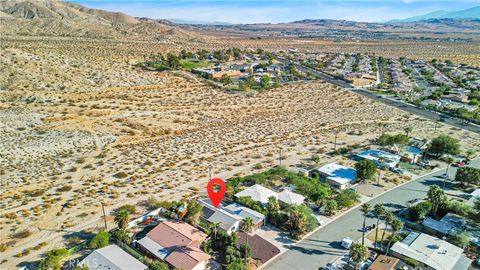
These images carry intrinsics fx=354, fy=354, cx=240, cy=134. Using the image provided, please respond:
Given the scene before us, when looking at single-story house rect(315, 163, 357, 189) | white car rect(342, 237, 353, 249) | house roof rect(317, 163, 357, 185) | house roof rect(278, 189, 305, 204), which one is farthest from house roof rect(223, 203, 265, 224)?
house roof rect(317, 163, 357, 185)

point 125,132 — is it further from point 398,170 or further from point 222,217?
point 398,170

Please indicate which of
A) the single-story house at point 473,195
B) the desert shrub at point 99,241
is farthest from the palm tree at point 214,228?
the single-story house at point 473,195

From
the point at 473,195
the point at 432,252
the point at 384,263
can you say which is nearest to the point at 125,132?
the point at 384,263

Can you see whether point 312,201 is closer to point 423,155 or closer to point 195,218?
point 195,218

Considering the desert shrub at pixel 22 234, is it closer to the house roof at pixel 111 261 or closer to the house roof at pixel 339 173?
the house roof at pixel 111 261

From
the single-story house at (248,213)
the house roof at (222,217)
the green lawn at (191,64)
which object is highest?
the green lawn at (191,64)

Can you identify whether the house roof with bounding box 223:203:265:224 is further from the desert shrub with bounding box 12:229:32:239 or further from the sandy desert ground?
the desert shrub with bounding box 12:229:32:239

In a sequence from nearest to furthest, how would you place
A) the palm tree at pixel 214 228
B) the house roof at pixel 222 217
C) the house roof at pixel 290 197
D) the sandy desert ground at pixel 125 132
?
the palm tree at pixel 214 228
the house roof at pixel 222 217
the house roof at pixel 290 197
the sandy desert ground at pixel 125 132
